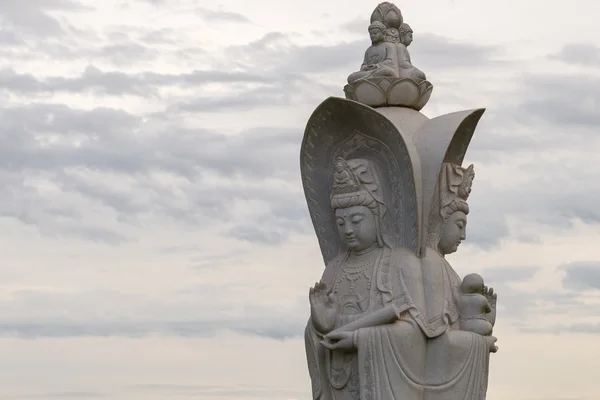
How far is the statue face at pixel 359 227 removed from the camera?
15625mm

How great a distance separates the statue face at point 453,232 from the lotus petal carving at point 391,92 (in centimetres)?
120

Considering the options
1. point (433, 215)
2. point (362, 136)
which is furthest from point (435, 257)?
point (362, 136)

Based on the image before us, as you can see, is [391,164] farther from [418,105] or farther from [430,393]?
[430,393]

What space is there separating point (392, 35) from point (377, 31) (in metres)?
0.18

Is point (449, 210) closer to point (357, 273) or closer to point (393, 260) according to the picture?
point (393, 260)

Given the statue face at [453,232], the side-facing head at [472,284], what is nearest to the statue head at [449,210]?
the statue face at [453,232]

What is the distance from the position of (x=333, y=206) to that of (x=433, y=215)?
0.98 metres

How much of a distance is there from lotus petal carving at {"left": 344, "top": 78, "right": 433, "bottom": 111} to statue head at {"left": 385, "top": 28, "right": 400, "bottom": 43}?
539mm

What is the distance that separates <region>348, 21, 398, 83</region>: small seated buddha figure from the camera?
52.4 feet

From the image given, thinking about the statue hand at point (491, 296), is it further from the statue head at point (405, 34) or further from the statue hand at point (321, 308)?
the statue head at point (405, 34)

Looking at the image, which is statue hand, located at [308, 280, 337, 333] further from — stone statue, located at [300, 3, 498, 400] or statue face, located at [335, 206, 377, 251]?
statue face, located at [335, 206, 377, 251]

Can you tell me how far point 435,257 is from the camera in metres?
15.7

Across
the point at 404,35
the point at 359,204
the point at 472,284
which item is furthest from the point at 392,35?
the point at 472,284

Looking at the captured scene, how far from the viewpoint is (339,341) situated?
15.3 metres
